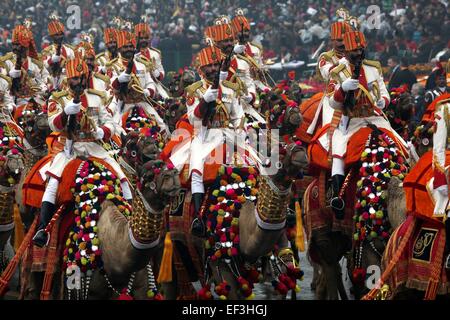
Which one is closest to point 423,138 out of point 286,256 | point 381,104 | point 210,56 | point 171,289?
point 286,256

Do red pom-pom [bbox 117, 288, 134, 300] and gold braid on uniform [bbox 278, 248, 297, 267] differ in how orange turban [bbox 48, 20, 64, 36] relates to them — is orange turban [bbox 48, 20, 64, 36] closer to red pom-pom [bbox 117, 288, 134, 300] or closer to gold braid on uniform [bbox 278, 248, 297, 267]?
gold braid on uniform [bbox 278, 248, 297, 267]

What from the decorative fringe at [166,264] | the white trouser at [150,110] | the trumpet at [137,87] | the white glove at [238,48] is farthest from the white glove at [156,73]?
the decorative fringe at [166,264]

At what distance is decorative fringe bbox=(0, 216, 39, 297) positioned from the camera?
14.9m

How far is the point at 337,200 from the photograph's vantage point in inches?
591

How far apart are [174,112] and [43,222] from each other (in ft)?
18.4

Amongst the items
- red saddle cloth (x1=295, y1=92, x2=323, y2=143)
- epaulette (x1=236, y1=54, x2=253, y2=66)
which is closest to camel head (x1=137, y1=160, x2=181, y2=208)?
red saddle cloth (x1=295, y1=92, x2=323, y2=143)

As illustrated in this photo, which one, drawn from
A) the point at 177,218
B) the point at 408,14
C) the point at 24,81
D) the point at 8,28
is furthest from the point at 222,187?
the point at 8,28

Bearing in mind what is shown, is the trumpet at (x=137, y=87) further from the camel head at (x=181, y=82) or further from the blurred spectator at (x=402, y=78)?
the blurred spectator at (x=402, y=78)

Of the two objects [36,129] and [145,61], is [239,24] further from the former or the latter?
[36,129]

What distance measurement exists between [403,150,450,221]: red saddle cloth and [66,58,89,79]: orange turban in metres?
4.91

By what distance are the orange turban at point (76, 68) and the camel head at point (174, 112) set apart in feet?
14.5

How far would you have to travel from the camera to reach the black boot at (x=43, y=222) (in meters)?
14.2

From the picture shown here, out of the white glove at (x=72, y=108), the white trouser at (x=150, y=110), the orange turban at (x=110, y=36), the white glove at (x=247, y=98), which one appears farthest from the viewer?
the orange turban at (x=110, y=36)

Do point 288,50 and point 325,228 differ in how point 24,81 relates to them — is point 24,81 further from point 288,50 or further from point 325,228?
point 288,50
